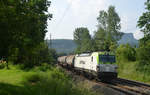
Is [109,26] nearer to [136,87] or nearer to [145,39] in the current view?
[145,39]

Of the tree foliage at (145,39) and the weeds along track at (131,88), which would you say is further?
the tree foliage at (145,39)

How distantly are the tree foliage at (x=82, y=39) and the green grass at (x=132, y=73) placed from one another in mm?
55516

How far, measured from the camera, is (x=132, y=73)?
1161 inches

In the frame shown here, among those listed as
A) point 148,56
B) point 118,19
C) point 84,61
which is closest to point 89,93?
point 84,61

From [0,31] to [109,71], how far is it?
41.2 feet

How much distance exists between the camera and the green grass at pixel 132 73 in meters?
25.3

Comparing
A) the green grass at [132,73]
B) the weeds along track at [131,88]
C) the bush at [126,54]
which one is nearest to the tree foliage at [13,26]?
the weeds along track at [131,88]

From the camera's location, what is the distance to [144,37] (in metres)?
31.2

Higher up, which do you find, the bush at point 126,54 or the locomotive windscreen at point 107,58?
the bush at point 126,54

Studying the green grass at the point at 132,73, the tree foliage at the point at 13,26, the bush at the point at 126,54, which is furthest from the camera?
the bush at the point at 126,54

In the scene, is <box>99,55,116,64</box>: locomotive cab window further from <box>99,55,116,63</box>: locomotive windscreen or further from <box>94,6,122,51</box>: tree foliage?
<box>94,6,122,51</box>: tree foliage

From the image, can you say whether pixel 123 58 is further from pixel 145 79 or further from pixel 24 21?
pixel 24 21

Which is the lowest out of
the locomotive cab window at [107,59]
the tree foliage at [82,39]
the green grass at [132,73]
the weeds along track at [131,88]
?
the weeds along track at [131,88]

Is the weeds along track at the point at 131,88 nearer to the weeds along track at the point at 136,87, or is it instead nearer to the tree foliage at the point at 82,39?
the weeds along track at the point at 136,87
